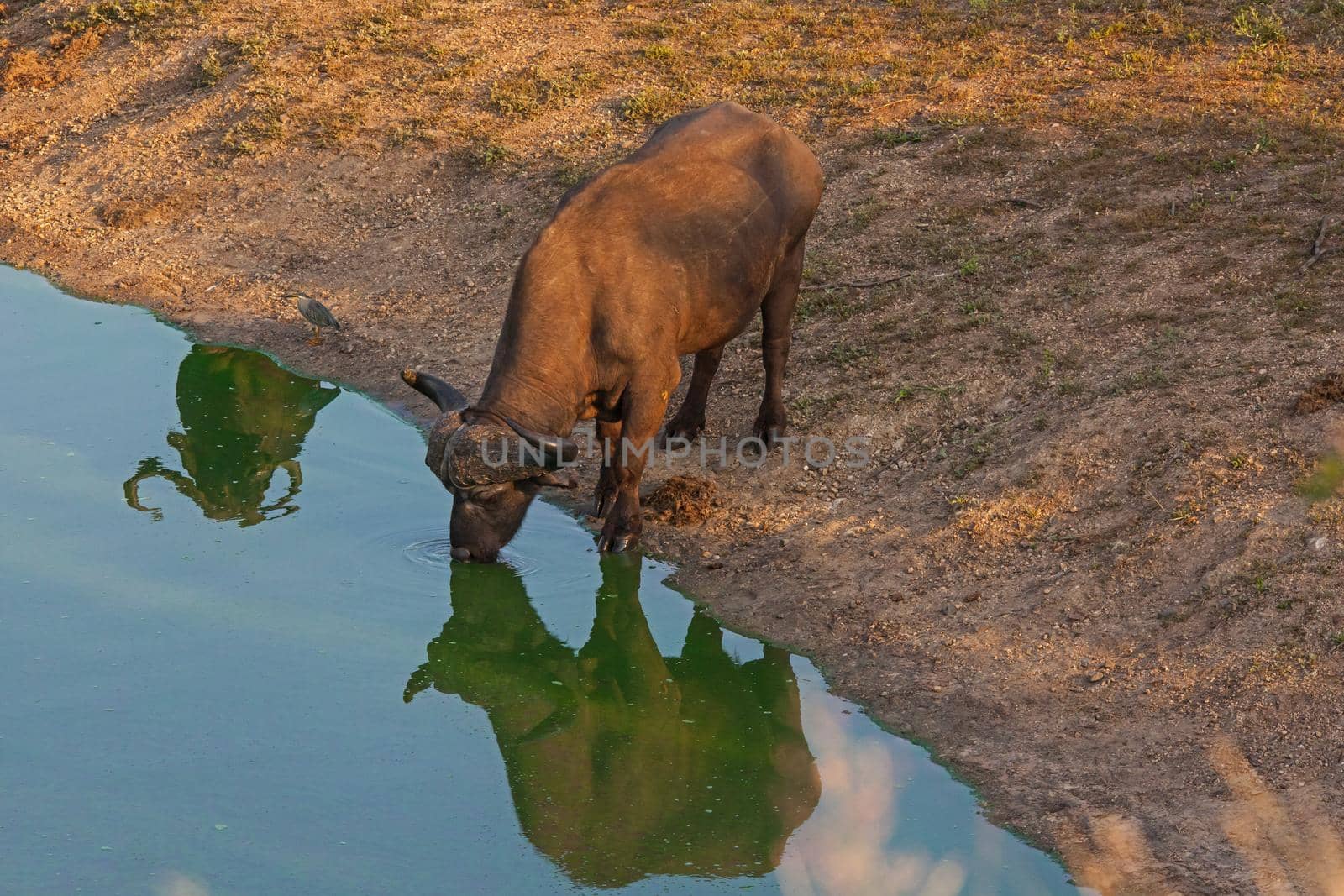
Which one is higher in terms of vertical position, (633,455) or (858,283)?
(633,455)

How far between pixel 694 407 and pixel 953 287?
2394 mm

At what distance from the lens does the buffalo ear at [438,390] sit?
9.55 metres

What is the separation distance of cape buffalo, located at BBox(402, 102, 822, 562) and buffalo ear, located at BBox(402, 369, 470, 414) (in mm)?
12

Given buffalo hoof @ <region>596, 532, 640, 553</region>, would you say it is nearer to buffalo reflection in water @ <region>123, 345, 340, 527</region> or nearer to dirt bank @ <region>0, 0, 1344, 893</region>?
dirt bank @ <region>0, 0, 1344, 893</region>

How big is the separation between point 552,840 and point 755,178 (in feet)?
16.6

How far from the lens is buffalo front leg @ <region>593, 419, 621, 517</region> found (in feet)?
32.8

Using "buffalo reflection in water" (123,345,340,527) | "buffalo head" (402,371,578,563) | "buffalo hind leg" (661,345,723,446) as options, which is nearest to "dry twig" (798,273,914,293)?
"buffalo hind leg" (661,345,723,446)

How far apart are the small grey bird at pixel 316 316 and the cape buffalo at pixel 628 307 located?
3539mm

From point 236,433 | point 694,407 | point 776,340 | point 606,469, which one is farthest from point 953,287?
point 236,433

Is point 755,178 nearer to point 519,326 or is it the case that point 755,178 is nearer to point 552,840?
point 519,326

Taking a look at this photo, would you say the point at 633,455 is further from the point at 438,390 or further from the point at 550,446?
the point at 438,390

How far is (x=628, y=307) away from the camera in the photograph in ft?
31.1

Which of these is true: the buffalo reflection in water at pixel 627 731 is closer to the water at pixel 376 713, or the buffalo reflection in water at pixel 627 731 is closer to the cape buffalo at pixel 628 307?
the water at pixel 376 713

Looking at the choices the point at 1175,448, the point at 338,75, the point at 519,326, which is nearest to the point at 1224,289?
the point at 1175,448
